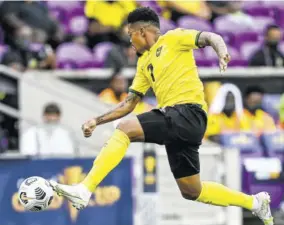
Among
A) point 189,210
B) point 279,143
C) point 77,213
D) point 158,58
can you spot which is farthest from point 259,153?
point 158,58

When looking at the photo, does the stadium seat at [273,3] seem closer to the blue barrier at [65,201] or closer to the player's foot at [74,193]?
Result: the blue barrier at [65,201]

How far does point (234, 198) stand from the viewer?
809 cm

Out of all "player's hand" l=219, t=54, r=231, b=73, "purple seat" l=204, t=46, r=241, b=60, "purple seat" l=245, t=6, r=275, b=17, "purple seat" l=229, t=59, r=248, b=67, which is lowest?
"player's hand" l=219, t=54, r=231, b=73

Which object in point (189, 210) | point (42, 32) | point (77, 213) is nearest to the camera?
point (77, 213)

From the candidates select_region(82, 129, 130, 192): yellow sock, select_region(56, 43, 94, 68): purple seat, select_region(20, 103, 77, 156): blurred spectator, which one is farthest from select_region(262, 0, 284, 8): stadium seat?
select_region(82, 129, 130, 192): yellow sock

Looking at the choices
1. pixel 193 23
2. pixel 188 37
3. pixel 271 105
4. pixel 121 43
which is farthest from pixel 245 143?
pixel 188 37

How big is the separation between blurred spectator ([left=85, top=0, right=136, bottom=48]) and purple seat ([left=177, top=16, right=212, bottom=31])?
870 millimetres

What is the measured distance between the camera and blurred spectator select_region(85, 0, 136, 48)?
14469 mm

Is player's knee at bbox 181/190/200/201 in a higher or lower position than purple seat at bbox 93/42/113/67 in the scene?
lower

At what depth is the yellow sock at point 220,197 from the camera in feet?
26.2

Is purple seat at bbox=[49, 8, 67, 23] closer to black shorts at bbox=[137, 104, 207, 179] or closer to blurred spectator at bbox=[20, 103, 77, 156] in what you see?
blurred spectator at bbox=[20, 103, 77, 156]

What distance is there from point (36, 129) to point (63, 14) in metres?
4.16

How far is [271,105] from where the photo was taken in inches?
529

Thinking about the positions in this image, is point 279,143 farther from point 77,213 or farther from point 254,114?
point 77,213
